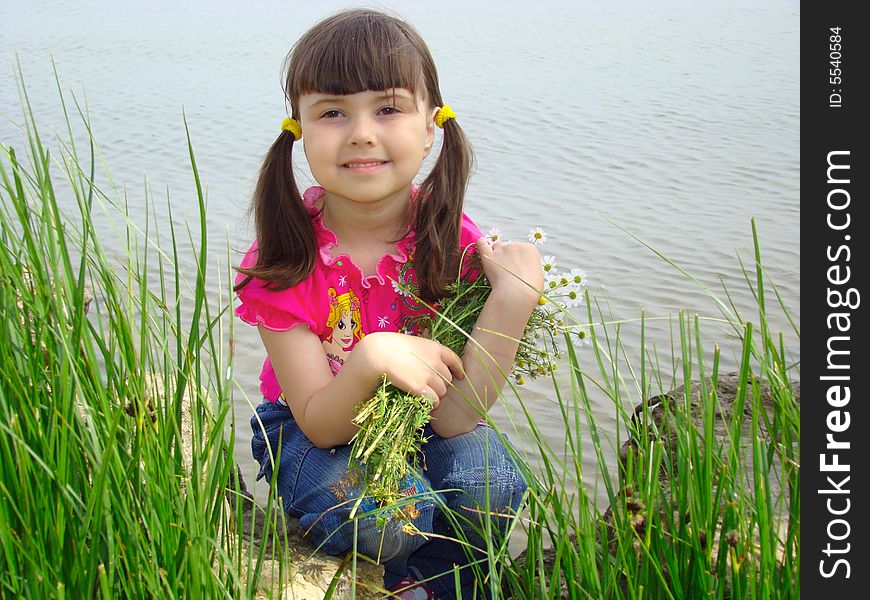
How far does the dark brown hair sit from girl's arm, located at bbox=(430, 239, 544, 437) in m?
0.17

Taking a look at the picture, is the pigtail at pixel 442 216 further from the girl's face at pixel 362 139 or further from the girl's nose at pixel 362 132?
the girl's nose at pixel 362 132

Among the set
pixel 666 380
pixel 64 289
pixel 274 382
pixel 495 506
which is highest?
pixel 64 289

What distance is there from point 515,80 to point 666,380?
568 centimetres

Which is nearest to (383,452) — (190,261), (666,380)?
(666,380)

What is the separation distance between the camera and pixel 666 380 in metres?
4.14

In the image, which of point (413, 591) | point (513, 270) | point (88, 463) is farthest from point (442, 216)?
point (88, 463)

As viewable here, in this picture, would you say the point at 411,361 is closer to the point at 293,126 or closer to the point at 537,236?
the point at 537,236

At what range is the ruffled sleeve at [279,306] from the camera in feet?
8.96

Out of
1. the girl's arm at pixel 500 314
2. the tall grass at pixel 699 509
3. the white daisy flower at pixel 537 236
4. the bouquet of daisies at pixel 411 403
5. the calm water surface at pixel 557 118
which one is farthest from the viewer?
the calm water surface at pixel 557 118

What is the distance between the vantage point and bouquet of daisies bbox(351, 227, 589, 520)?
2326 millimetres

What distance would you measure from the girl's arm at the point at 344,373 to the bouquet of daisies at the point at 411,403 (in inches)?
1.7

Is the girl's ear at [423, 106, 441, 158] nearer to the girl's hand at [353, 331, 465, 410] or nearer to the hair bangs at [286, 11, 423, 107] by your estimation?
the hair bangs at [286, 11, 423, 107]

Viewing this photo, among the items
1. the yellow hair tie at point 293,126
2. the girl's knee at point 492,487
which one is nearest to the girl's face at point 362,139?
the yellow hair tie at point 293,126
